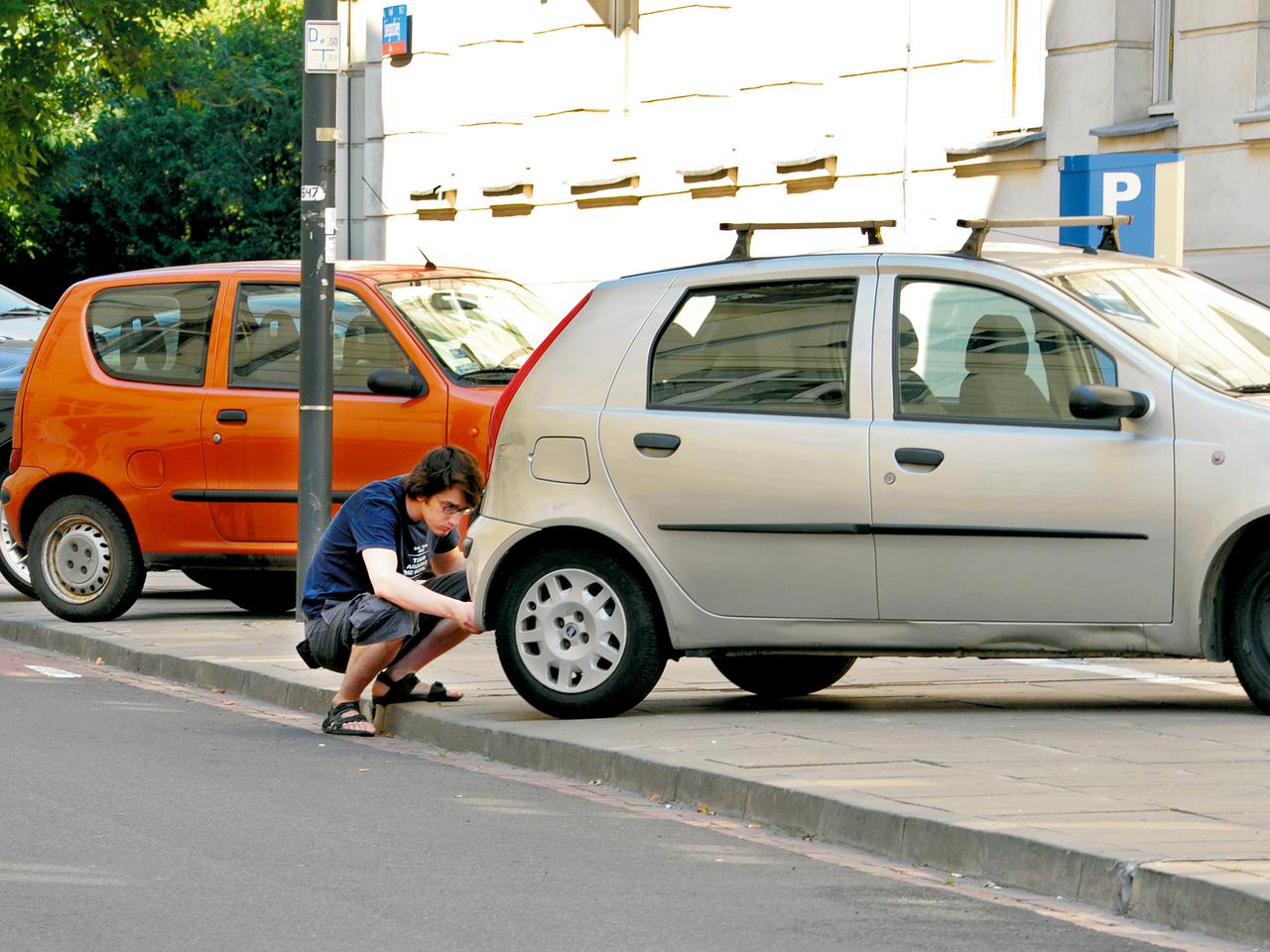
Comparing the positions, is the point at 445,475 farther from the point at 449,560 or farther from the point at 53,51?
the point at 53,51

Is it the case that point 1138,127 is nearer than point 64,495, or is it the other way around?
point 64,495

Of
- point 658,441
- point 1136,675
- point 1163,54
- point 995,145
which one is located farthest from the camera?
point 995,145

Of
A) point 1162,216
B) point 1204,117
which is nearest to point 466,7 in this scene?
point 1204,117

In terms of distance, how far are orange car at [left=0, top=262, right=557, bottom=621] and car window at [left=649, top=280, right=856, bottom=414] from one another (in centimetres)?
352

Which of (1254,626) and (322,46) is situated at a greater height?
(322,46)

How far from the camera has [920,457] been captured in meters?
8.60

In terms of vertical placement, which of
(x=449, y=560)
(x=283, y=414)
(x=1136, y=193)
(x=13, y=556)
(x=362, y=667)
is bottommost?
(x=362, y=667)

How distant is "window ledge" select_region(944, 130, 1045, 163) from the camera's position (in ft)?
56.2

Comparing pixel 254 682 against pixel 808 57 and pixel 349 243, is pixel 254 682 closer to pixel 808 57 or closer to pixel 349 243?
pixel 808 57

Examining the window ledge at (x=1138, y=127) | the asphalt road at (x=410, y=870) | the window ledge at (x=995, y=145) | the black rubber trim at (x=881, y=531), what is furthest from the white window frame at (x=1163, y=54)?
the asphalt road at (x=410, y=870)

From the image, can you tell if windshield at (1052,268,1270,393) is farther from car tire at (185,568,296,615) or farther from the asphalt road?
car tire at (185,568,296,615)

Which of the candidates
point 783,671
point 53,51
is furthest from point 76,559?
point 53,51

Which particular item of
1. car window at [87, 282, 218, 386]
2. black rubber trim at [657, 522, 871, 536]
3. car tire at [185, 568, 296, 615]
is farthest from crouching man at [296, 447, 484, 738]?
car tire at [185, 568, 296, 615]

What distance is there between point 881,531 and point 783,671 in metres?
1.39
